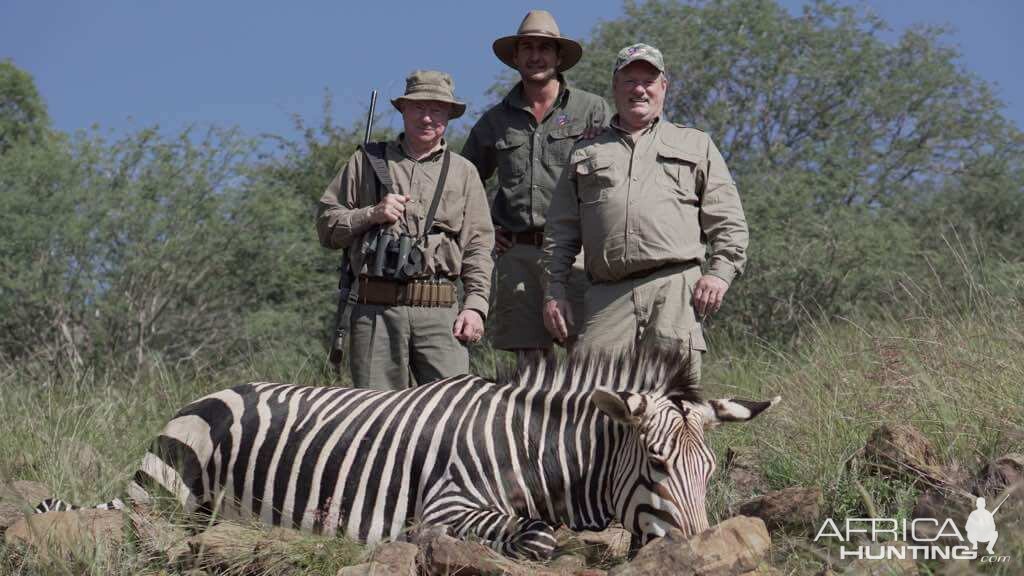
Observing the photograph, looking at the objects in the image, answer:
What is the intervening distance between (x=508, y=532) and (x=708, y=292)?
1768mm

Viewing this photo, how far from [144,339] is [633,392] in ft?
30.8

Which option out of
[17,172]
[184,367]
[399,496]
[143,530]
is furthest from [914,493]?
[17,172]

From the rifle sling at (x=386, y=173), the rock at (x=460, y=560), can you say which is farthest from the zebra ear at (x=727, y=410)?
the rifle sling at (x=386, y=173)

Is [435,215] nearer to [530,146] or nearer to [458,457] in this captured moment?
[530,146]

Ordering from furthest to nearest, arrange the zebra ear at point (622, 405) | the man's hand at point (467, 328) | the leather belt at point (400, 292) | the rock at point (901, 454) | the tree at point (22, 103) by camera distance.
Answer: the tree at point (22, 103)
the leather belt at point (400, 292)
the man's hand at point (467, 328)
the rock at point (901, 454)
the zebra ear at point (622, 405)

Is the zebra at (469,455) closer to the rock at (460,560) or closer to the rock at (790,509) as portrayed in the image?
the rock at (460,560)

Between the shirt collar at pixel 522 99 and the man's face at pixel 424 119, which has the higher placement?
the shirt collar at pixel 522 99

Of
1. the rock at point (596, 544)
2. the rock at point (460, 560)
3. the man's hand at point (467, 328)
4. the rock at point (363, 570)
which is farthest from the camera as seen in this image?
the man's hand at point (467, 328)

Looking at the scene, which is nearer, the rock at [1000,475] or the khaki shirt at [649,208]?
the rock at [1000,475]

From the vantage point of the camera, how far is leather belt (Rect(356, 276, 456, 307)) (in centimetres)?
585

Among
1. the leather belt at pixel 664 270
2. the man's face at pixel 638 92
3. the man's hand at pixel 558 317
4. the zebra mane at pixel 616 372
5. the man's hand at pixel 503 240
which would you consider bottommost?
the zebra mane at pixel 616 372

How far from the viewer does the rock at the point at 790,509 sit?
4.49 metres

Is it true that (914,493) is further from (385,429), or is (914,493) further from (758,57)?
(758,57)

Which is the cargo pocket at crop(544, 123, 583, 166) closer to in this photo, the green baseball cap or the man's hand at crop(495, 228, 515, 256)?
the man's hand at crop(495, 228, 515, 256)
